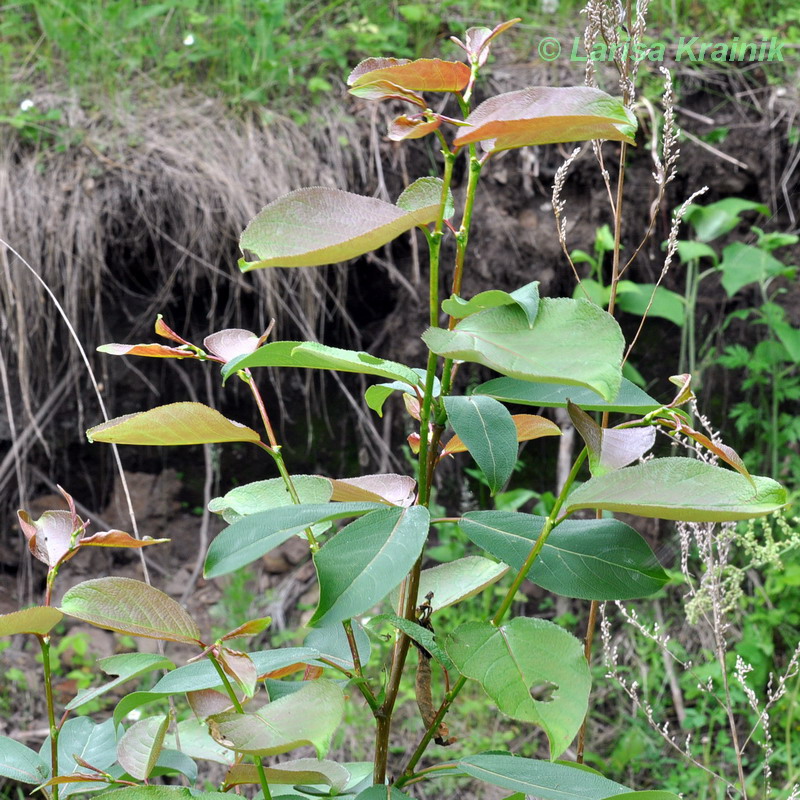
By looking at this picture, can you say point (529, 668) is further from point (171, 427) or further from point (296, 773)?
point (171, 427)

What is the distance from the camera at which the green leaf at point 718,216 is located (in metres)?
2.15

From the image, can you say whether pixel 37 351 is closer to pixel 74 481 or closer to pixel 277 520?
pixel 74 481

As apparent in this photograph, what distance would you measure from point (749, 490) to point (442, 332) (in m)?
0.19

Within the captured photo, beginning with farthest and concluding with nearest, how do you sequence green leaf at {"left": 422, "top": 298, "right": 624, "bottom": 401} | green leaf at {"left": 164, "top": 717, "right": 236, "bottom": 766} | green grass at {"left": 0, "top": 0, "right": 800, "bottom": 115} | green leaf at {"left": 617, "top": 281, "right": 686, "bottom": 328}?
green grass at {"left": 0, "top": 0, "right": 800, "bottom": 115}
green leaf at {"left": 617, "top": 281, "right": 686, "bottom": 328}
green leaf at {"left": 164, "top": 717, "right": 236, "bottom": 766}
green leaf at {"left": 422, "top": 298, "right": 624, "bottom": 401}

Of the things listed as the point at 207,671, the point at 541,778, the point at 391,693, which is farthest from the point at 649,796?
the point at 207,671

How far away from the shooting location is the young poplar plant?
0.44 metres

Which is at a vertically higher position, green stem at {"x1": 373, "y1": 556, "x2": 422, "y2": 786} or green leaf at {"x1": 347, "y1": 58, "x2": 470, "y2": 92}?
green leaf at {"x1": 347, "y1": 58, "x2": 470, "y2": 92}

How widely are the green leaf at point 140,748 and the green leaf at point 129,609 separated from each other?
62 mm

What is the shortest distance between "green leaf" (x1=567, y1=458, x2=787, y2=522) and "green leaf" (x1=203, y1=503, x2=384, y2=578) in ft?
0.47

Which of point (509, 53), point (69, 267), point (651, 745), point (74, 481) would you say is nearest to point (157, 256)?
point (69, 267)

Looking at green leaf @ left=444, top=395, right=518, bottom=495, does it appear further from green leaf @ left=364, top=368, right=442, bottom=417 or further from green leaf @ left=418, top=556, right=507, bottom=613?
green leaf @ left=418, top=556, right=507, bottom=613

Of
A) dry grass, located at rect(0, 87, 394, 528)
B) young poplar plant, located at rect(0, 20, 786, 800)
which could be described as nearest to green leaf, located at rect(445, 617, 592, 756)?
young poplar plant, located at rect(0, 20, 786, 800)

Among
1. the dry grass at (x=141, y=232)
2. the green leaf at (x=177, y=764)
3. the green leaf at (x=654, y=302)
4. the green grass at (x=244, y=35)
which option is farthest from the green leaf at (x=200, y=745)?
the green grass at (x=244, y=35)

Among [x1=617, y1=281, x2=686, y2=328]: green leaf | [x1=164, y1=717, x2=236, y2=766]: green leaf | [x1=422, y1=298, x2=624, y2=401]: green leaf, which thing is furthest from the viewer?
[x1=617, y1=281, x2=686, y2=328]: green leaf
